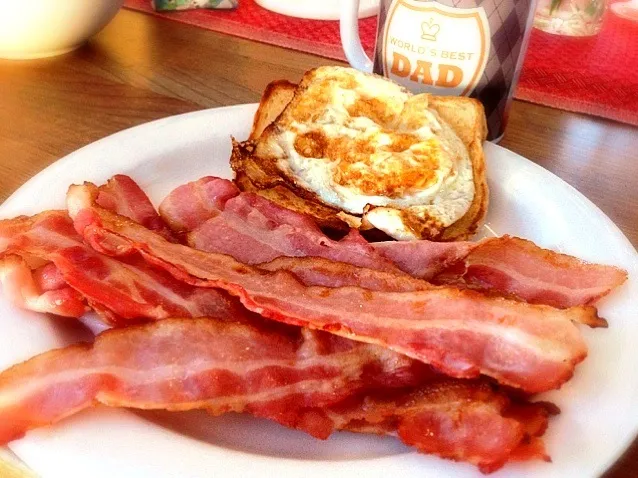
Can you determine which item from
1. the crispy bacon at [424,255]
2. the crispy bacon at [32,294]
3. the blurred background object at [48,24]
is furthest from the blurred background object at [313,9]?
the crispy bacon at [32,294]

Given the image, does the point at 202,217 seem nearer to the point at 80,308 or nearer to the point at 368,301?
the point at 80,308

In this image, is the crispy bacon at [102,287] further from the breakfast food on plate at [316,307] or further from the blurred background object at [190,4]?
the blurred background object at [190,4]

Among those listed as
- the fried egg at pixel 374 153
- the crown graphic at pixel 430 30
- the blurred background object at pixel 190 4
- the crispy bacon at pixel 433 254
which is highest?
the crown graphic at pixel 430 30

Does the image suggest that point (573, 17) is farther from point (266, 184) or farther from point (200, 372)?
point (200, 372)

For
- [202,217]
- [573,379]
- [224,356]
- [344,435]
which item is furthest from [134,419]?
[573,379]

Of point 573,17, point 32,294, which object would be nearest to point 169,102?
point 32,294

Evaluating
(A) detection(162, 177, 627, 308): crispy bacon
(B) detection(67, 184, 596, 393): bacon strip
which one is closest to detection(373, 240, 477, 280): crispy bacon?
(A) detection(162, 177, 627, 308): crispy bacon
